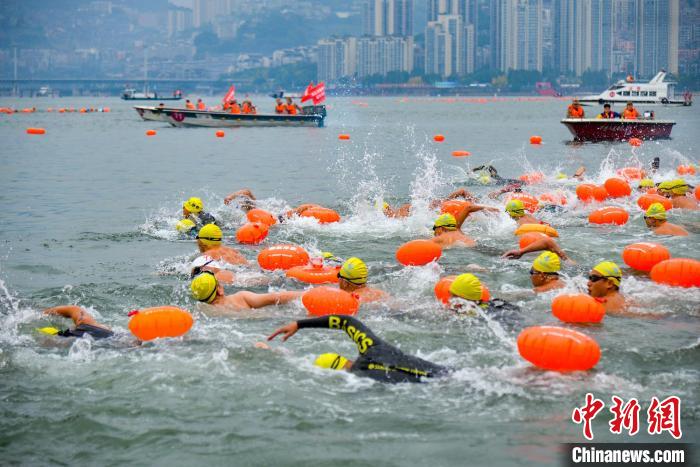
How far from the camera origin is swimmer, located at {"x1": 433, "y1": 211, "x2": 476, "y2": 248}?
14625mm

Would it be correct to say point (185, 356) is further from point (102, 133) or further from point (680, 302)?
point (102, 133)

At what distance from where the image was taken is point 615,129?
41125 mm

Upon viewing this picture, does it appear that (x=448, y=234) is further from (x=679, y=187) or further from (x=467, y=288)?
(x=679, y=187)

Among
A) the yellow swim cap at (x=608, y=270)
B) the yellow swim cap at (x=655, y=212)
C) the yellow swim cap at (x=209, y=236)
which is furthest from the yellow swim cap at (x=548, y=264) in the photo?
the yellow swim cap at (x=209, y=236)

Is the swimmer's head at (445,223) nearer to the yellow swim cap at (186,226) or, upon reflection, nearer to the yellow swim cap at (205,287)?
the yellow swim cap at (205,287)

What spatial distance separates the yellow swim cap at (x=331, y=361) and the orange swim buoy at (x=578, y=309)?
9.35 ft

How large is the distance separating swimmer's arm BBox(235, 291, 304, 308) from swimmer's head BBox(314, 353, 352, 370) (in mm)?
2091

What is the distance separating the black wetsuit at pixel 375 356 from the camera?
8.37 metres

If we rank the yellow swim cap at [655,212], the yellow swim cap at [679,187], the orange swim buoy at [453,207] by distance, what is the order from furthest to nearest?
1. the yellow swim cap at [679,187]
2. the orange swim buoy at [453,207]
3. the yellow swim cap at [655,212]

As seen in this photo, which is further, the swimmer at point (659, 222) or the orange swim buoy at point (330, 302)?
the swimmer at point (659, 222)

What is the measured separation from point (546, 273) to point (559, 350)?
3.18 meters

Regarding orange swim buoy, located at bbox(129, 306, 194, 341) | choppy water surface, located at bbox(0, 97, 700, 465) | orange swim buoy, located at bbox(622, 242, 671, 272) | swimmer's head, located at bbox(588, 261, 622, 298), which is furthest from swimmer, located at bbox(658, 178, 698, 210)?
orange swim buoy, located at bbox(129, 306, 194, 341)

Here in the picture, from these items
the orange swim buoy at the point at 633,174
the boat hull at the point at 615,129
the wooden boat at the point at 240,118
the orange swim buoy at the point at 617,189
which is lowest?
the orange swim buoy at the point at 617,189

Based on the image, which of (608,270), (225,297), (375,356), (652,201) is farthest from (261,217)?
(375,356)
